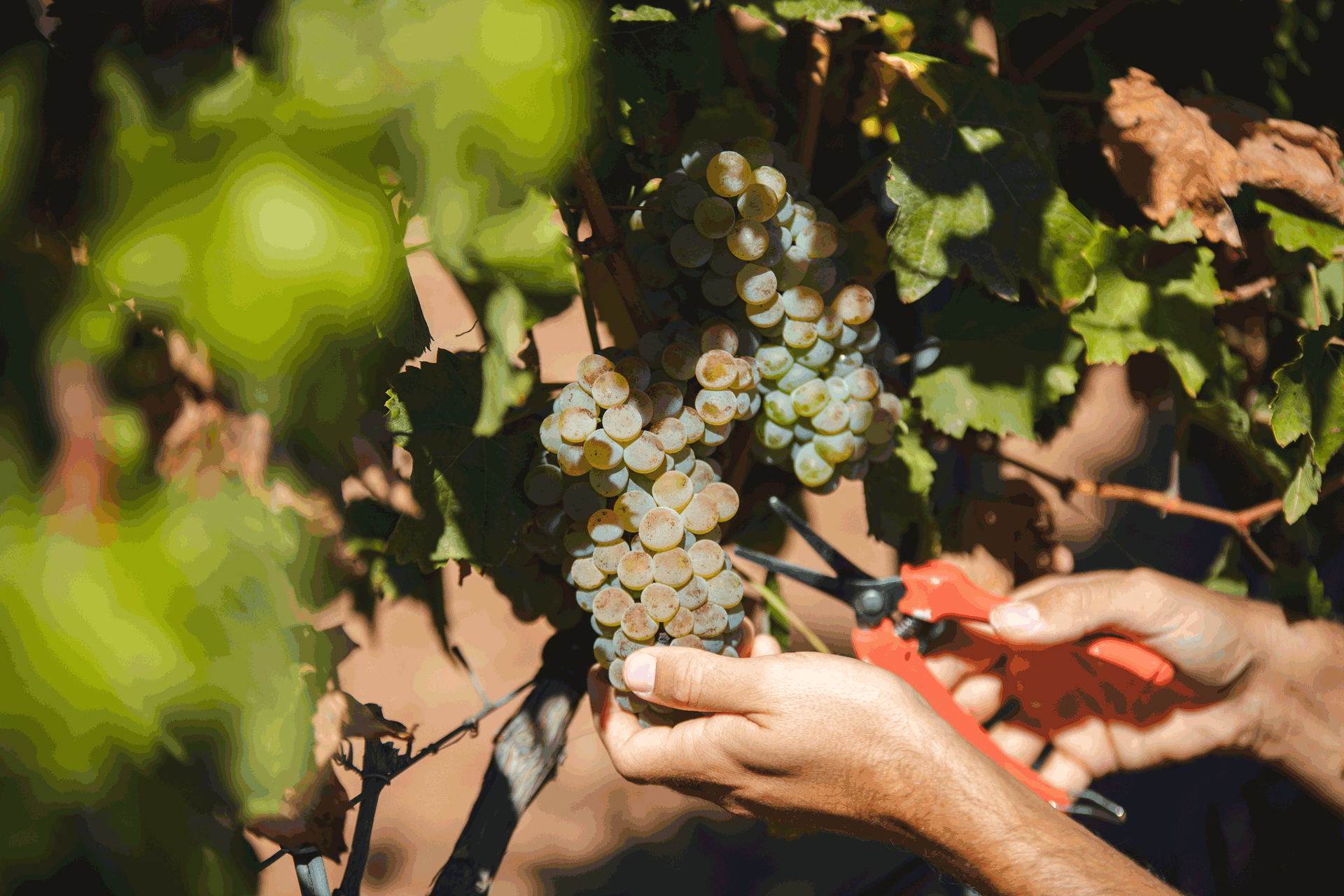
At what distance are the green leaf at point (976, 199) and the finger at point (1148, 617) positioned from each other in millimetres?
413

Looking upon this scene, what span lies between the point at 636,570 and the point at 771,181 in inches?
15.8

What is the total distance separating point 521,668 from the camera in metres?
1.23

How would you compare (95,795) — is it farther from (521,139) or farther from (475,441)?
(475,441)

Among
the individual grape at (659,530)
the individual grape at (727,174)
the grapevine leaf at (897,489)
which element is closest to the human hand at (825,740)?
the individual grape at (659,530)

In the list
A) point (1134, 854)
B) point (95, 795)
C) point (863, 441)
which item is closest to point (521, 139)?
point (95, 795)

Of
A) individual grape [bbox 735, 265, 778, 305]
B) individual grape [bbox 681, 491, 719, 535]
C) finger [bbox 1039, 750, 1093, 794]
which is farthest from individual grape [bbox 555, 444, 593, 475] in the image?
finger [bbox 1039, 750, 1093, 794]

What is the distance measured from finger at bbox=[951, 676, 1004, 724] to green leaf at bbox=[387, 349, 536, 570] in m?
0.81

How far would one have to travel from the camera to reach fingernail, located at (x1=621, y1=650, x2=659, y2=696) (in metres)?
0.75

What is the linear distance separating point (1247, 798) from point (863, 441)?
1259 millimetres

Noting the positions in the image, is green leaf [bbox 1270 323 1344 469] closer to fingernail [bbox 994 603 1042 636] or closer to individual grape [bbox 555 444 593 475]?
fingernail [bbox 994 603 1042 636]

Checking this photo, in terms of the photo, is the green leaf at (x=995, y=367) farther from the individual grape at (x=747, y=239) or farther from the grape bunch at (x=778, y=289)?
the individual grape at (x=747, y=239)

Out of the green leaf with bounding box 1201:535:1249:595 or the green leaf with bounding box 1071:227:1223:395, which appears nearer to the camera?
the green leaf with bounding box 1071:227:1223:395

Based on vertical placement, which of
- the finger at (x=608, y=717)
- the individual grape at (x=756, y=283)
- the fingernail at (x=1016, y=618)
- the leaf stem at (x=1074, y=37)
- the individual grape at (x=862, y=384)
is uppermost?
the leaf stem at (x=1074, y=37)

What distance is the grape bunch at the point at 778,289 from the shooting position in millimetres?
730
